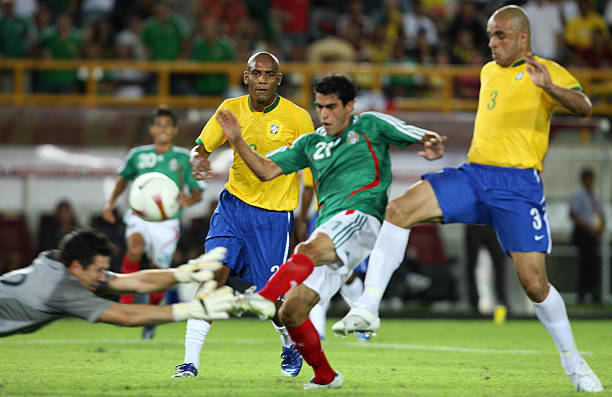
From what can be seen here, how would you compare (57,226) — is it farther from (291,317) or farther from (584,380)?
(584,380)

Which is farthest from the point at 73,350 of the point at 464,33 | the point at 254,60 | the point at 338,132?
the point at 464,33

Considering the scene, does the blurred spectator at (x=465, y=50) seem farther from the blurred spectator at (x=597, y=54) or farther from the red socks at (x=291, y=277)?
the red socks at (x=291, y=277)

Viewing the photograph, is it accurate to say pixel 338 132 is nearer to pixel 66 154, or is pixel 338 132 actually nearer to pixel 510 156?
pixel 510 156

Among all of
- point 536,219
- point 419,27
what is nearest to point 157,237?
point 536,219

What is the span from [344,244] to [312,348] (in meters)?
0.73

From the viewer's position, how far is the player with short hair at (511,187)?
6.53m

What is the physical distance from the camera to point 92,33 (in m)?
18.6

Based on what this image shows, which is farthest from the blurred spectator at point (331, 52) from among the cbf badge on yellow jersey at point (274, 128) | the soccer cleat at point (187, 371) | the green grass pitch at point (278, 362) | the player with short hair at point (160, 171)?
the soccer cleat at point (187, 371)

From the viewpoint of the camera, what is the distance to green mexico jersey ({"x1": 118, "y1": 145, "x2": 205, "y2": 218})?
1138 cm

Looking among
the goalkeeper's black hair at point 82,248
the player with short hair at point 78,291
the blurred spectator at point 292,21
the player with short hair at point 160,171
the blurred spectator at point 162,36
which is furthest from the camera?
the blurred spectator at point 292,21

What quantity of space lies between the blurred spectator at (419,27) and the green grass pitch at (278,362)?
7928 millimetres

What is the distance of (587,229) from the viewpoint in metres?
17.9

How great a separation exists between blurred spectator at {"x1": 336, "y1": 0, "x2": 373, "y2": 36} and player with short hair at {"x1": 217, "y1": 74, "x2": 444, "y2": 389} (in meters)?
13.7

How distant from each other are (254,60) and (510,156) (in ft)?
7.39
